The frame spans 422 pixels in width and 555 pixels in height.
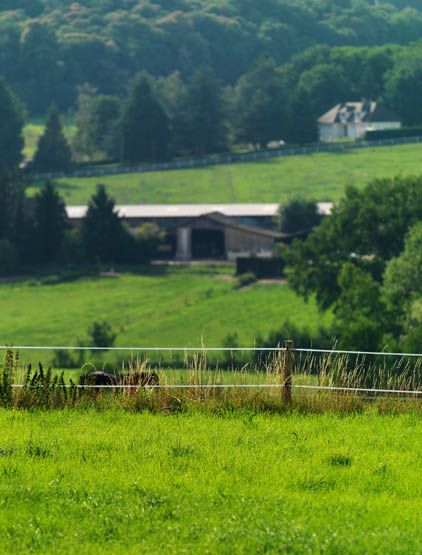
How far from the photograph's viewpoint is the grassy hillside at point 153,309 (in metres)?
87.9

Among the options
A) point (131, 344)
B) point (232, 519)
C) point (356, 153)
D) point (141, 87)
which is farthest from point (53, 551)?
point (141, 87)

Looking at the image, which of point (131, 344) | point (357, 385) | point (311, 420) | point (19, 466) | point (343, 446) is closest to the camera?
point (19, 466)

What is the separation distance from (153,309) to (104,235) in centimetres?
2253

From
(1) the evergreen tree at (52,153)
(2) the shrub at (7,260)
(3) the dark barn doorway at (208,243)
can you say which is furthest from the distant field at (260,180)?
(2) the shrub at (7,260)

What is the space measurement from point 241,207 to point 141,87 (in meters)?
57.0

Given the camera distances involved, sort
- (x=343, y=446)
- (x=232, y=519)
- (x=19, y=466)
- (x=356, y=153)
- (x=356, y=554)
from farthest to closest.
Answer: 1. (x=356, y=153)
2. (x=343, y=446)
3. (x=19, y=466)
4. (x=232, y=519)
5. (x=356, y=554)

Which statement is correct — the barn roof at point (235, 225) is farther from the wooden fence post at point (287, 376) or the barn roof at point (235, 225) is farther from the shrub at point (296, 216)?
the wooden fence post at point (287, 376)

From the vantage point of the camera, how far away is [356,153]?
161625 mm

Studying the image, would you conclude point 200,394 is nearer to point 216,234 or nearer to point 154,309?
point 154,309

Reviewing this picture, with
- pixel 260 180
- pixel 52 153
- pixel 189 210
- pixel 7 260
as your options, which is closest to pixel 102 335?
pixel 7 260

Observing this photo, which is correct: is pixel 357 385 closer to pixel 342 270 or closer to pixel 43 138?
pixel 342 270

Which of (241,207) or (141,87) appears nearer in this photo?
(241,207)

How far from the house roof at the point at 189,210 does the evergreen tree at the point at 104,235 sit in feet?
10.1

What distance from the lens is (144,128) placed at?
17225 cm
